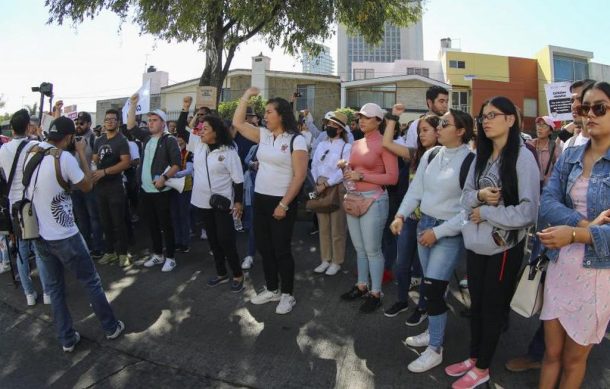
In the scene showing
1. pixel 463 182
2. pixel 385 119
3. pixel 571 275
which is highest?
pixel 385 119

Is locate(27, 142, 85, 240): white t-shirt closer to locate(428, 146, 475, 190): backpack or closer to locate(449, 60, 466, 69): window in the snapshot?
locate(428, 146, 475, 190): backpack

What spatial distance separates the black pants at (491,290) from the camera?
2.82 metres

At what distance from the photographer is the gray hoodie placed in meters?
2.66

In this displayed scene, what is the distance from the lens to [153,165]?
5520mm

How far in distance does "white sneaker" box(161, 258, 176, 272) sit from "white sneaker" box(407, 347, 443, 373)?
3437 millimetres

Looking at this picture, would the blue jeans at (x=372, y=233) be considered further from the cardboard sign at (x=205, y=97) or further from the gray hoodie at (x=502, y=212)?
the cardboard sign at (x=205, y=97)

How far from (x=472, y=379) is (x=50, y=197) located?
350cm

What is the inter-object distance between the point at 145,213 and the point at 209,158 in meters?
1.51

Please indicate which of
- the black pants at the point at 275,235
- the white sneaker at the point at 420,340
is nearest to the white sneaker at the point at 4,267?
the black pants at the point at 275,235

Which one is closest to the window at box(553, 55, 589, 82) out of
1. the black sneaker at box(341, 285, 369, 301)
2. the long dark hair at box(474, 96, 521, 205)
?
the black sneaker at box(341, 285, 369, 301)

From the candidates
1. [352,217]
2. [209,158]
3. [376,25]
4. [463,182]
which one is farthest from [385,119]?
[376,25]

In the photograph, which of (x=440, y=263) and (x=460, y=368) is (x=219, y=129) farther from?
(x=460, y=368)

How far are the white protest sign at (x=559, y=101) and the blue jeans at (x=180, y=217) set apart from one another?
580 cm

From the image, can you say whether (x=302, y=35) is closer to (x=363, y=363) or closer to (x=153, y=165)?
Answer: (x=153, y=165)
